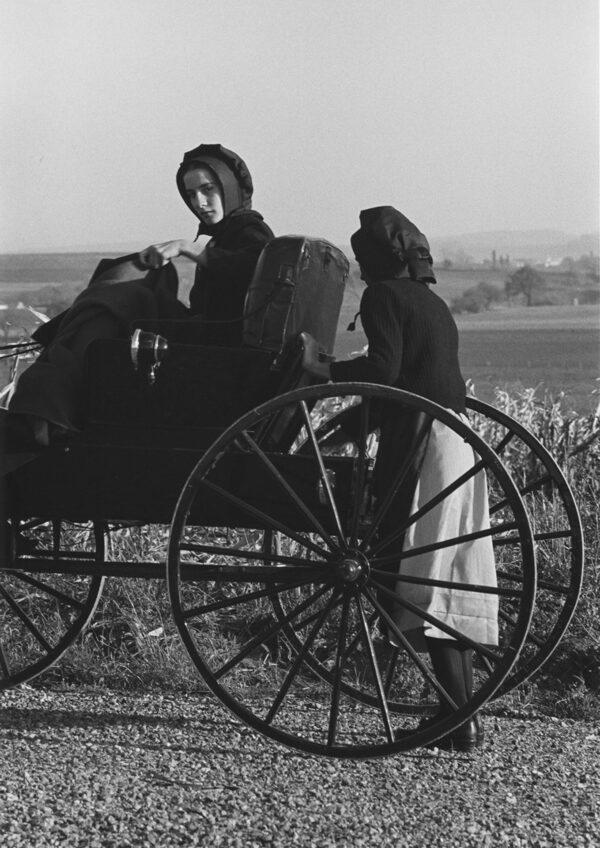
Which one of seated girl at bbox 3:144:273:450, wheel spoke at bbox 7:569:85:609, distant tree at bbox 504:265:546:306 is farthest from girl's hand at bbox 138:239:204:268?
distant tree at bbox 504:265:546:306

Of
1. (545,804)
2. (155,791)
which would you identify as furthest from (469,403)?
(155,791)

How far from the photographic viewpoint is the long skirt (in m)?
3.72

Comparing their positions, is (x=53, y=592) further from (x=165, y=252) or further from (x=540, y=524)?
(x=540, y=524)

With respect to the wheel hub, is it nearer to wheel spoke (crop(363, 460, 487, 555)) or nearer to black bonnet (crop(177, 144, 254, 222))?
wheel spoke (crop(363, 460, 487, 555))

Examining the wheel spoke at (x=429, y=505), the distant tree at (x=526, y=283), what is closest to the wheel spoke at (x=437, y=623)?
the wheel spoke at (x=429, y=505)

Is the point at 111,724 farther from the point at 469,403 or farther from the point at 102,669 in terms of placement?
the point at 469,403

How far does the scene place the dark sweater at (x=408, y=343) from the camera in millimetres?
3629

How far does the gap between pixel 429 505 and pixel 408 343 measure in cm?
45

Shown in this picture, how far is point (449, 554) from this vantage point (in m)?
3.79

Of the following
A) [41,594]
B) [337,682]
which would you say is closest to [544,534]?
[337,682]

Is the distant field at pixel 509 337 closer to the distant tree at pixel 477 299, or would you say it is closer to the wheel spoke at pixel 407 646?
the distant tree at pixel 477 299

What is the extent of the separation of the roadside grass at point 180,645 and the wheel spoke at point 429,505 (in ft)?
3.32

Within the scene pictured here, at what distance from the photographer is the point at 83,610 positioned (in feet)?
14.1

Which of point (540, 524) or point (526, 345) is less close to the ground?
point (540, 524)
